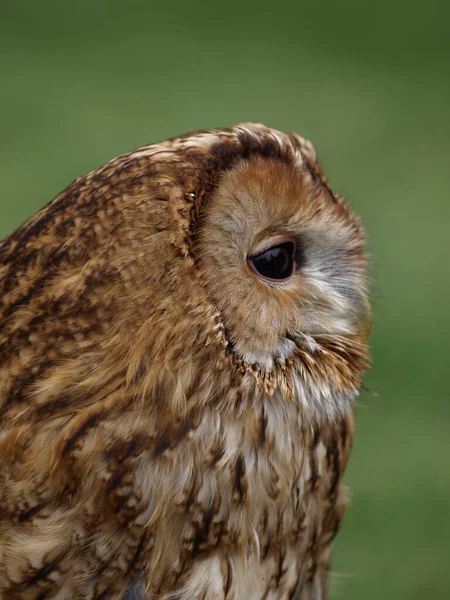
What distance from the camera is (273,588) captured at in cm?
190

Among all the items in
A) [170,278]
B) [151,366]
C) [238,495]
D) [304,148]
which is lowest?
[238,495]

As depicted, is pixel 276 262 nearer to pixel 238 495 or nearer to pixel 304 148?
pixel 304 148

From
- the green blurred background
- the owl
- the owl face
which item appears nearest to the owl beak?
the owl face

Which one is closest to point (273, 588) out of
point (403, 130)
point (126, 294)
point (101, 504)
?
point (101, 504)

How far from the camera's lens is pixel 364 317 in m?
1.96

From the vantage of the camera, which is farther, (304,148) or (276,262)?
(304,148)

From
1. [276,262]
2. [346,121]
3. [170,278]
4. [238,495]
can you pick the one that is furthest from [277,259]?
[346,121]

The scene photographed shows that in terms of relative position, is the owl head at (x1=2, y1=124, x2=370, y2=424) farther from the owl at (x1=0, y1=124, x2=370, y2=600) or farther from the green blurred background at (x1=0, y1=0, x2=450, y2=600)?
the green blurred background at (x1=0, y1=0, x2=450, y2=600)

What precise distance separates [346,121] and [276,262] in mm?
4684

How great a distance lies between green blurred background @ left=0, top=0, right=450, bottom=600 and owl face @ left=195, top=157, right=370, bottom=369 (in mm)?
1769

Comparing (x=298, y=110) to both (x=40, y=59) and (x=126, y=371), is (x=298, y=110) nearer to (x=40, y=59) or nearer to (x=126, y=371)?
(x=40, y=59)

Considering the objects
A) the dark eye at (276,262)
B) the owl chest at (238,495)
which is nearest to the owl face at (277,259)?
the dark eye at (276,262)

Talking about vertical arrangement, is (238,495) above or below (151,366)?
below

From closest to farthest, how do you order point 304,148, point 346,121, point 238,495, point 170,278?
1. point 170,278
2. point 238,495
3. point 304,148
4. point 346,121
